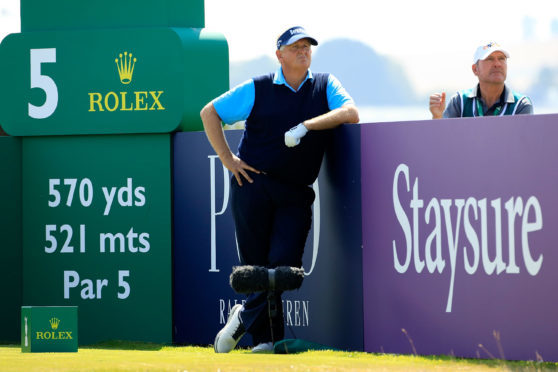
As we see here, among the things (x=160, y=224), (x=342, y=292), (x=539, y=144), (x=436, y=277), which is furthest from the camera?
(x=160, y=224)

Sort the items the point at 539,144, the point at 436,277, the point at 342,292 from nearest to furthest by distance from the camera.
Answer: the point at 539,144 → the point at 436,277 → the point at 342,292

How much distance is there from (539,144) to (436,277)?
3.40ft

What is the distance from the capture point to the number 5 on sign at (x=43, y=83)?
876cm

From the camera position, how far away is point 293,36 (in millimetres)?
7105

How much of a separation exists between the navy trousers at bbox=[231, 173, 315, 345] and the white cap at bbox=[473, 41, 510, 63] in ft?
4.69

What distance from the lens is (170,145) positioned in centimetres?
850

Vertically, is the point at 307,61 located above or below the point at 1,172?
above

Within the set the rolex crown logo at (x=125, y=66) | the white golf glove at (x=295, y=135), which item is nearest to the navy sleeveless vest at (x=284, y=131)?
the white golf glove at (x=295, y=135)

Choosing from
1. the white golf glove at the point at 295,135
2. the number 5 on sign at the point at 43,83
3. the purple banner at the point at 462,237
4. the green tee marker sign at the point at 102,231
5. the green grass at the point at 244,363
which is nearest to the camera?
the green grass at the point at 244,363

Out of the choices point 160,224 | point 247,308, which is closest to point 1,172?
point 160,224

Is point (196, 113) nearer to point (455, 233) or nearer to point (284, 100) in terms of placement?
point (284, 100)

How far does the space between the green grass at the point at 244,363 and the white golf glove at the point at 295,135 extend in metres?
1.30

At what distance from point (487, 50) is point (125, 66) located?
2913 mm

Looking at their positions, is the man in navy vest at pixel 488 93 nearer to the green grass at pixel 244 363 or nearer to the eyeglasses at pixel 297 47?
the eyeglasses at pixel 297 47
